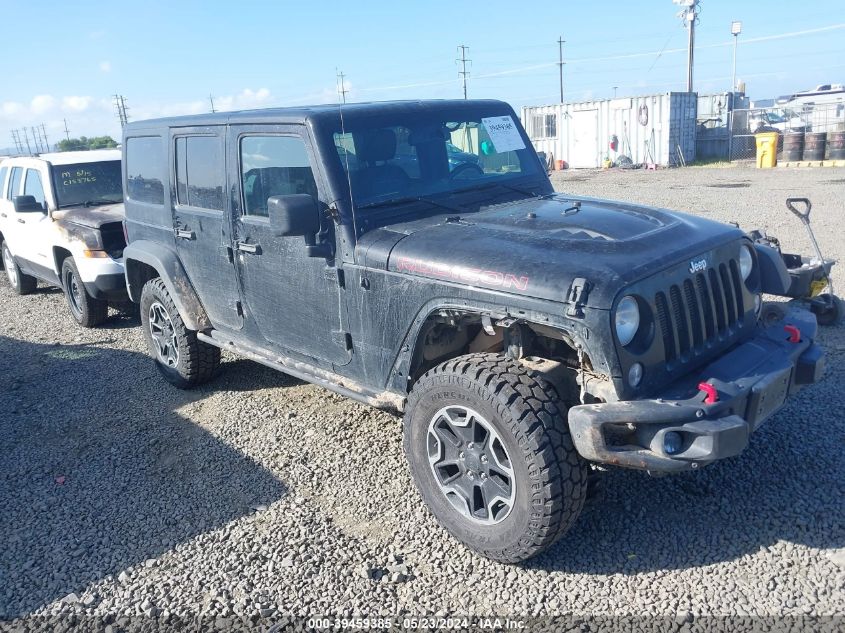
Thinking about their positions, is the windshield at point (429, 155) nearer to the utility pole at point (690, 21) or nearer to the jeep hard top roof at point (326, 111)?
the jeep hard top roof at point (326, 111)

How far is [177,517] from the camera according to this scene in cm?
402

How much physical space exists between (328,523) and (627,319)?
6.34ft

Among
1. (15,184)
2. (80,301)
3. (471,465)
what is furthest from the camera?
(15,184)

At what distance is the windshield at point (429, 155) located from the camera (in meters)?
4.11

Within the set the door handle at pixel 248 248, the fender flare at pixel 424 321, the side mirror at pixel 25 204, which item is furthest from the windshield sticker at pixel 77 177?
the fender flare at pixel 424 321

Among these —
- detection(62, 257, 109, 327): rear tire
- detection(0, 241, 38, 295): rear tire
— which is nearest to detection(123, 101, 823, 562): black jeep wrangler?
detection(62, 257, 109, 327): rear tire

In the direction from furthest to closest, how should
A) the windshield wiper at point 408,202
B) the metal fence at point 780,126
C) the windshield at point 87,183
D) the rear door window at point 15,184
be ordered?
the metal fence at point 780,126
the rear door window at point 15,184
the windshield at point 87,183
the windshield wiper at point 408,202

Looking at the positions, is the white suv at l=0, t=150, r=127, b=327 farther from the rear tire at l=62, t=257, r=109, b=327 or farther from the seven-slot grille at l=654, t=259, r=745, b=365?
the seven-slot grille at l=654, t=259, r=745, b=365

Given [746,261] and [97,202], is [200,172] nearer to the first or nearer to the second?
[746,261]

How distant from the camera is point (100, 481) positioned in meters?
4.52

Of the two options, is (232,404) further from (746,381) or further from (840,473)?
(840,473)

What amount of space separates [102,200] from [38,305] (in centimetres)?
202

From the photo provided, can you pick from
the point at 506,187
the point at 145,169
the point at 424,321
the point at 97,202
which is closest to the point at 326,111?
the point at 506,187

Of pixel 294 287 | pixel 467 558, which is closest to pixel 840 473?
pixel 467 558
